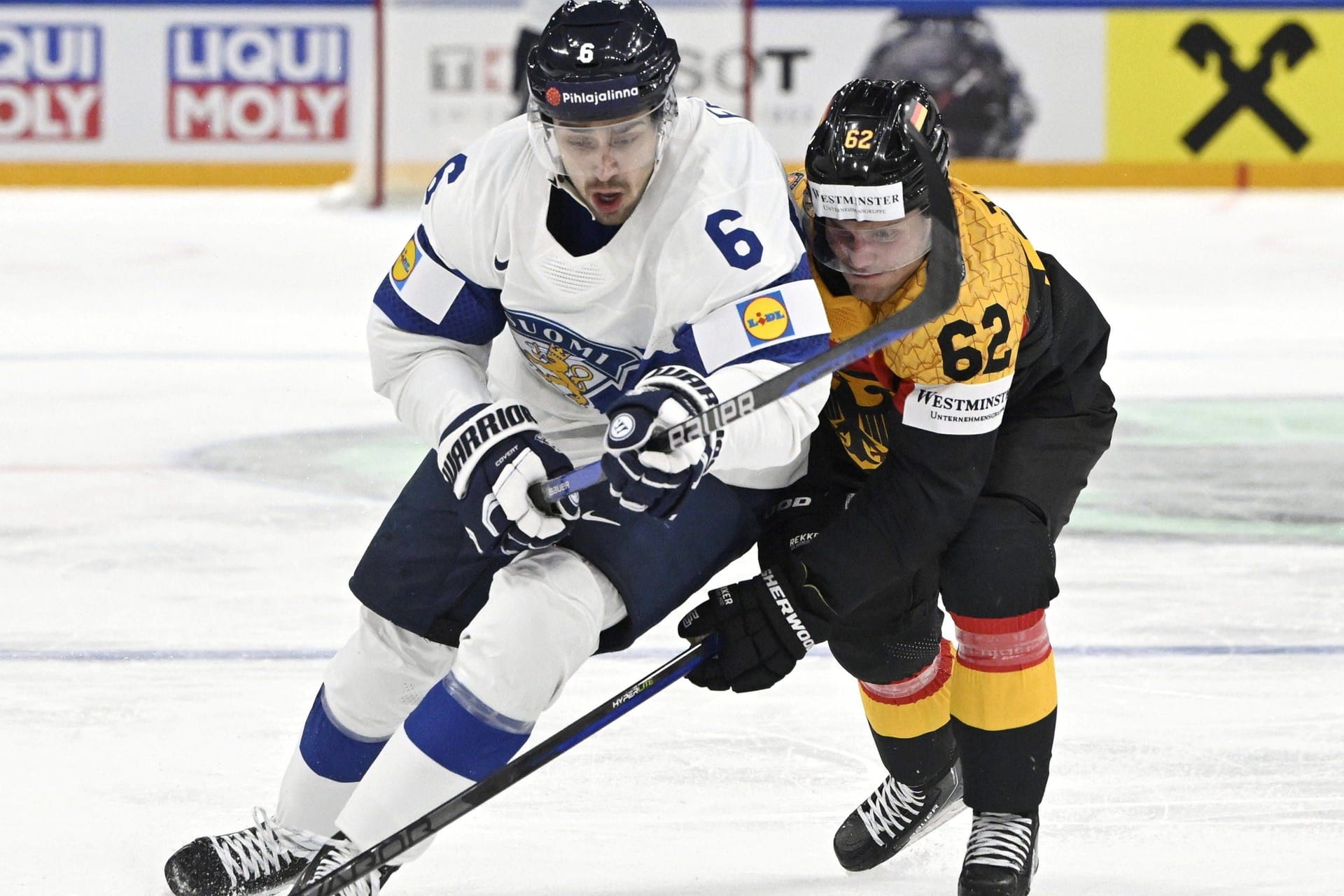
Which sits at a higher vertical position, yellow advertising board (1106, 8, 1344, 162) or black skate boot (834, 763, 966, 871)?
black skate boot (834, 763, 966, 871)

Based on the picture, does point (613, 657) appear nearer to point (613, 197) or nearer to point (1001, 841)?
point (1001, 841)

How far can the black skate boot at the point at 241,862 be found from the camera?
2197mm

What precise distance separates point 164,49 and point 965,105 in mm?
3885

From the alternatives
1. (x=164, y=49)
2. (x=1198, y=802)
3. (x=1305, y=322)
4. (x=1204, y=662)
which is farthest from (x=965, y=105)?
(x=1198, y=802)

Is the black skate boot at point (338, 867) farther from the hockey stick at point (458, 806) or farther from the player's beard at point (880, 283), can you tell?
the player's beard at point (880, 283)

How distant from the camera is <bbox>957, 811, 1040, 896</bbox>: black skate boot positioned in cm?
218

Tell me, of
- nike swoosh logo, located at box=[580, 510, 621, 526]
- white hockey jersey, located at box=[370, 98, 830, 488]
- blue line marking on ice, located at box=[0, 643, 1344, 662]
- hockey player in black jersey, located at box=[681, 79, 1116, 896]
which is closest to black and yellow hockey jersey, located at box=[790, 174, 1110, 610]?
hockey player in black jersey, located at box=[681, 79, 1116, 896]

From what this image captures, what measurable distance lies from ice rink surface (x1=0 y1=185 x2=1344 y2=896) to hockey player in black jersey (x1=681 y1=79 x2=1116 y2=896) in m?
0.21

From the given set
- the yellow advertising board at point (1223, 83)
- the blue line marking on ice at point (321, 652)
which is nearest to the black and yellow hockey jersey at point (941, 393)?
the blue line marking on ice at point (321, 652)

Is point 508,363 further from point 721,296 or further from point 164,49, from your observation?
point 164,49

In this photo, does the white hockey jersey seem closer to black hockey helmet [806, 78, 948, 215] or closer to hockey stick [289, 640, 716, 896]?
black hockey helmet [806, 78, 948, 215]

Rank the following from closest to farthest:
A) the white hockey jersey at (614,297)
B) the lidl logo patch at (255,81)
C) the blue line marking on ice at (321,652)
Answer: the white hockey jersey at (614,297) < the blue line marking on ice at (321,652) < the lidl logo patch at (255,81)

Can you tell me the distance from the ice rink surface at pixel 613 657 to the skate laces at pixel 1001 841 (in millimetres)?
101

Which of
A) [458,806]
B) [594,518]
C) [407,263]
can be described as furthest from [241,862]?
[407,263]
